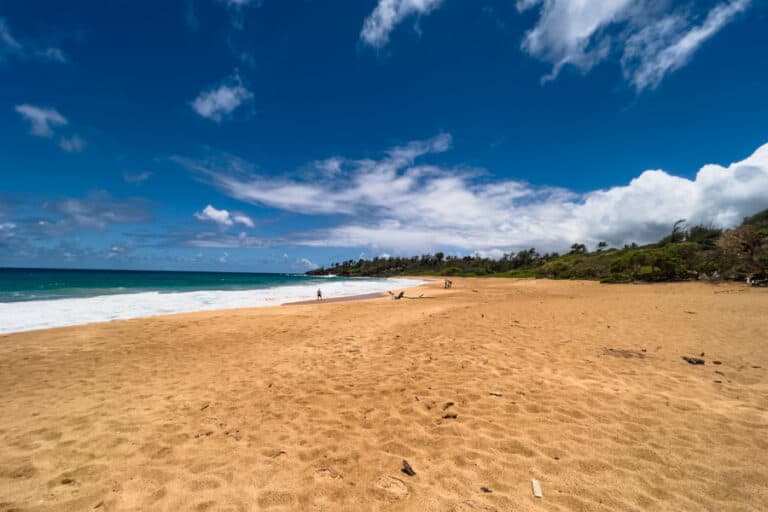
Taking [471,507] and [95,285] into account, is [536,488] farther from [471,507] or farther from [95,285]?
[95,285]

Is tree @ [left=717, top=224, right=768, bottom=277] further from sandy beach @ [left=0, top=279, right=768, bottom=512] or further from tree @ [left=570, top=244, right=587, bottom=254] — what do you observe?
tree @ [left=570, top=244, right=587, bottom=254]

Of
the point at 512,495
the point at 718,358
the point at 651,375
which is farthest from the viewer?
the point at 718,358

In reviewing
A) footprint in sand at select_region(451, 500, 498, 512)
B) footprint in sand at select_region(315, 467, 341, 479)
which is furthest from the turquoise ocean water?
footprint in sand at select_region(451, 500, 498, 512)

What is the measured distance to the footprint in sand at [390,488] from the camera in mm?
3031

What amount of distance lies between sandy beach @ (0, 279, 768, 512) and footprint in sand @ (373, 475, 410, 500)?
0.6 inches

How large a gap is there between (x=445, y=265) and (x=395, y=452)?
4544 inches

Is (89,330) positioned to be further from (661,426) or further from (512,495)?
(661,426)

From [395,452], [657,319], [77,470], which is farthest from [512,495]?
[657,319]

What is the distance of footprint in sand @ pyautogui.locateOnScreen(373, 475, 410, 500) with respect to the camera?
9.95 ft

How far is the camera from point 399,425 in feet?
14.3

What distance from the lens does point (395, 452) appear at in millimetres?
3756

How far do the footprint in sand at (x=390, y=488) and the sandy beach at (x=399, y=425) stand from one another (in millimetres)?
16

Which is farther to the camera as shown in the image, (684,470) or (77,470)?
(77,470)

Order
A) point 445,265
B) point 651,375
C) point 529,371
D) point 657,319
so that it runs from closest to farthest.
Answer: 1. point 651,375
2. point 529,371
3. point 657,319
4. point 445,265
